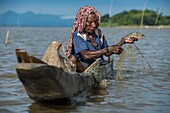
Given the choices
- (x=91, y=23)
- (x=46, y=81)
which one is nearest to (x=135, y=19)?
(x=91, y=23)

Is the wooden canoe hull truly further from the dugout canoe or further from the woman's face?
the woman's face

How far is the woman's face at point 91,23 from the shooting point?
231 inches

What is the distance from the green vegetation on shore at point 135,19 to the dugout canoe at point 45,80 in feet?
297

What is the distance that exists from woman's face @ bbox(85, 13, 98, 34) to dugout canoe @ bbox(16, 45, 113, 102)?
4.25ft

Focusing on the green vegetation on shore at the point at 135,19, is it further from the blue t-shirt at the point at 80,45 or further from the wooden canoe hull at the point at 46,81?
the wooden canoe hull at the point at 46,81

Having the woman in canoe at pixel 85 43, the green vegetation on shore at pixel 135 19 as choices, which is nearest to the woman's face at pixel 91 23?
the woman in canoe at pixel 85 43

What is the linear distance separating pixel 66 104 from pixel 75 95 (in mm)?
177

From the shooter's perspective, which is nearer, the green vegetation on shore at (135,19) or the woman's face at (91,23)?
the woman's face at (91,23)

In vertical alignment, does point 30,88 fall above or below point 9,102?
above

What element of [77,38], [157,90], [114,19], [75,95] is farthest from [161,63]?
[114,19]

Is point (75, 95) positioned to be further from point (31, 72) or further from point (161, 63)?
point (161, 63)

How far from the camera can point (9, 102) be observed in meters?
4.99

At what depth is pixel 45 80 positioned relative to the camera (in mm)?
3936

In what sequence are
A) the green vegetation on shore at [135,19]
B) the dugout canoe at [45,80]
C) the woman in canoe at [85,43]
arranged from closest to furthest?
the dugout canoe at [45,80] → the woman in canoe at [85,43] → the green vegetation on shore at [135,19]
